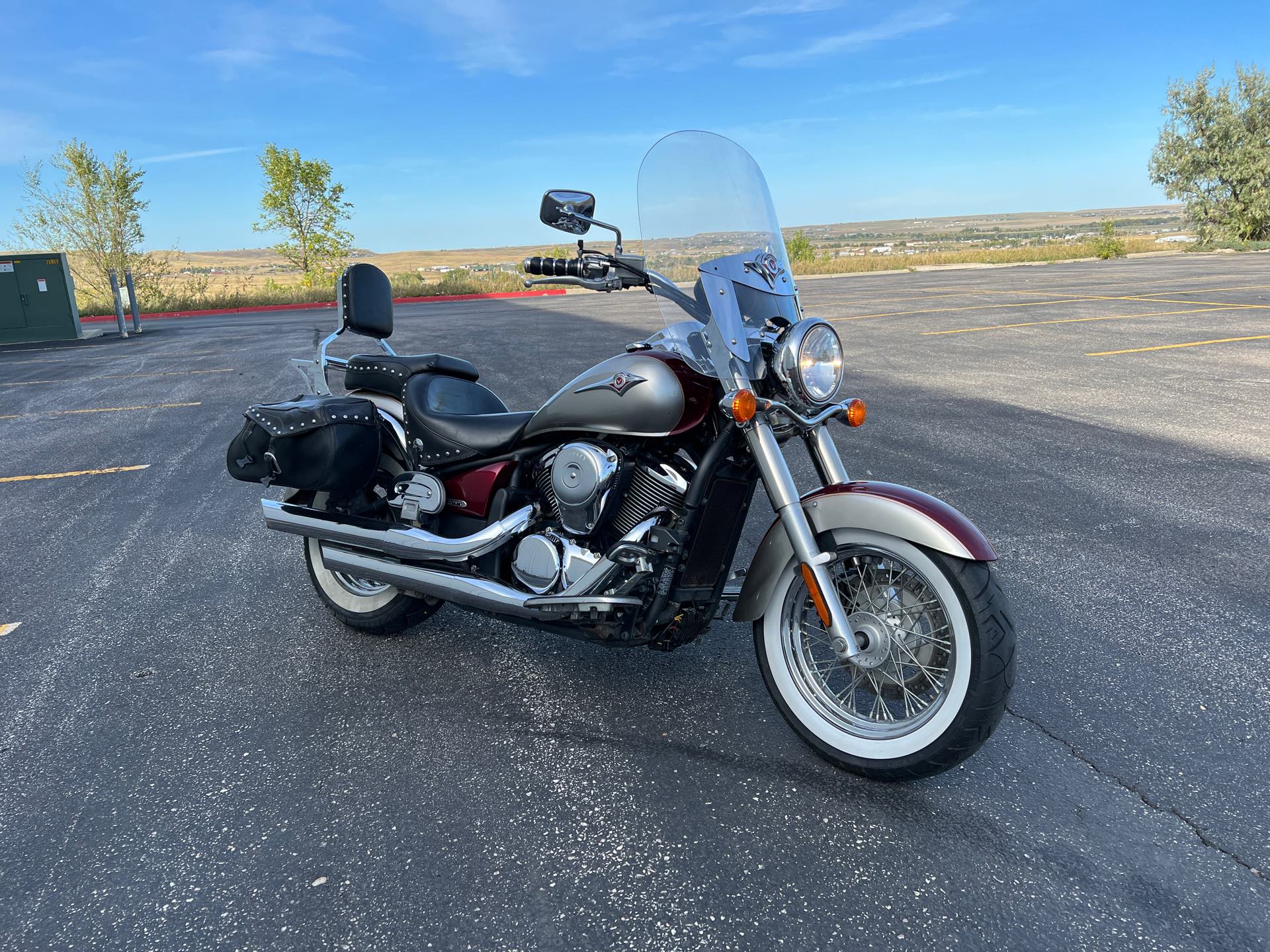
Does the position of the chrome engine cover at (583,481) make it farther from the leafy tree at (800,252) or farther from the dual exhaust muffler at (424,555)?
the leafy tree at (800,252)

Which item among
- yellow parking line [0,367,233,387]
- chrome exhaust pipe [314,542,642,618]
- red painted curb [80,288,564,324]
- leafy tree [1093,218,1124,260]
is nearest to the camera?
chrome exhaust pipe [314,542,642,618]

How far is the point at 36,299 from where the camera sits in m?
17.7

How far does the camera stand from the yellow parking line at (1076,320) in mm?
13133

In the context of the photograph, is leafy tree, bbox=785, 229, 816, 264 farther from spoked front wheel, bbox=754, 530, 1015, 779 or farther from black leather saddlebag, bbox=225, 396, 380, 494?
spoked front wheel, bbox=754, 530, 1015, 779

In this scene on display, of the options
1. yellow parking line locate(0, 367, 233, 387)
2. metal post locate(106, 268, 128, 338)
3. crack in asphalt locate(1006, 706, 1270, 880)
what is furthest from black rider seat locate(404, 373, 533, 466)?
metal post locate(106, 268, 128, 338)

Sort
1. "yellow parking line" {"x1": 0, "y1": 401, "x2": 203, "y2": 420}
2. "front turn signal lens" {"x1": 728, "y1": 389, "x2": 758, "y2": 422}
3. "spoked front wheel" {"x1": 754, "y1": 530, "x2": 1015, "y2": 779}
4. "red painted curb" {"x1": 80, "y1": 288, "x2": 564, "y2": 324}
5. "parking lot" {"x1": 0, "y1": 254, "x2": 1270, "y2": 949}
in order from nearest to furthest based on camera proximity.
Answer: "parking lot" {"x1": 0, "y1": 254, "x2": 1270, "y2": 949}
"spoked front wheel" {"x1": 754, "y1": 530, "x2": 1015, "y2": 779}
"front turn signal lens" {"x1": 728, "y1": 389, "x2": 758, "y2": 422}
"yellow parking line" {"x1": 0, "y1": 401, "x2": 203, "y2": 420}
"red painted curb" {"x1": 80, "y1": 288, "x2": 564, "y2": 324}

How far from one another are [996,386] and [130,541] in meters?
7.88

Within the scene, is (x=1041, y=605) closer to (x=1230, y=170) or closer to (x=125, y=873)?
(x=125, y=873)

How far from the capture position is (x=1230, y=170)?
127ft

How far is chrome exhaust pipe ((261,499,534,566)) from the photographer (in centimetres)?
320

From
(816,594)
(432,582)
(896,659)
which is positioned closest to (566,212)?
(816,594)

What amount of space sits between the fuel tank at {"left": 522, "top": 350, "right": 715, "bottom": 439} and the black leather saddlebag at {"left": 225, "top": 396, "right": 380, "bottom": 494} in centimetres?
107

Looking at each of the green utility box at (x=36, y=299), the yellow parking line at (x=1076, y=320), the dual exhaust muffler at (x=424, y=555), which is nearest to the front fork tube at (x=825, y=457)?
the dual exhaust muffler at (x=424, y=555)

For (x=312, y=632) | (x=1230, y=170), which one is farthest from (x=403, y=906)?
(x=1230, y=170)
